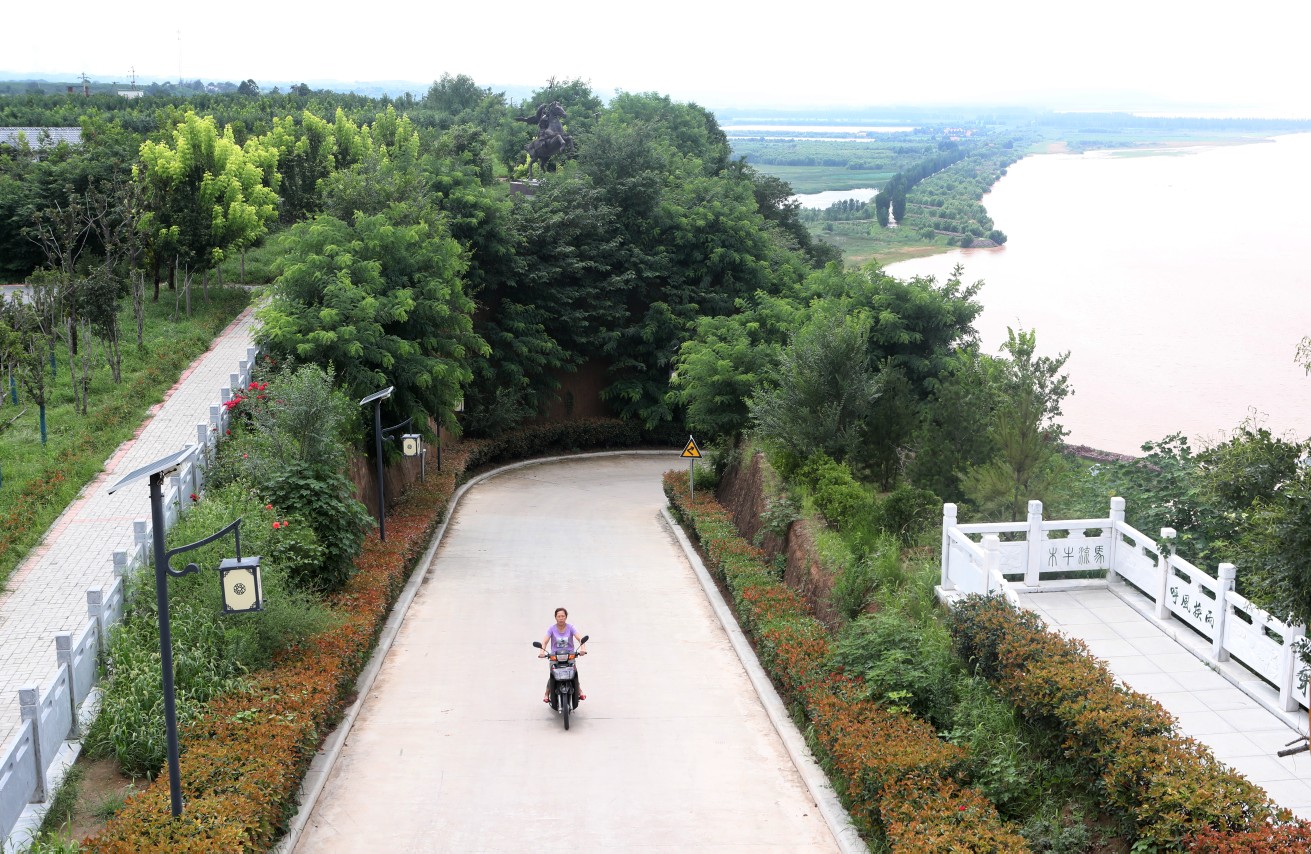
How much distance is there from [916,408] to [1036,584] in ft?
23.3

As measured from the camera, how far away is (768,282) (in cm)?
3725

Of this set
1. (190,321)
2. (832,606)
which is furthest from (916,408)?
(190,321)

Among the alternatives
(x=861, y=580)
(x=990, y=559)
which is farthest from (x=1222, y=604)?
(x=861, y=580)

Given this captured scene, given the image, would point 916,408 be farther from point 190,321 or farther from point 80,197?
point 80,197

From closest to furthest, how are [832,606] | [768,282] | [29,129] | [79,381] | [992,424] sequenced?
[832,606]
[992,424]
[79,381]
[768,282]
[29,129]

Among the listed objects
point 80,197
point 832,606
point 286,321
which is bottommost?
point 832,606

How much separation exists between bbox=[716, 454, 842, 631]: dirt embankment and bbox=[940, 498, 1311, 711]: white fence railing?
6.68 feet

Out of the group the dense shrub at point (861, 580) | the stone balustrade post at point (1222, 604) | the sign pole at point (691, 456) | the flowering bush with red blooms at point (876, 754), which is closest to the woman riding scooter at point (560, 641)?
the flowering bush with red blooms at point (876, 754)

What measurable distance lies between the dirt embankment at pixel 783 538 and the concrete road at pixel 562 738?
1.37m

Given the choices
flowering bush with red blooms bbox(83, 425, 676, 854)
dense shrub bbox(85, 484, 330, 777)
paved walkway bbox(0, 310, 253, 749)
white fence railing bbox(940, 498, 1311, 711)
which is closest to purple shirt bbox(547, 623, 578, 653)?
flowering bush with red blooms bbox(83, 425, 676, 854)

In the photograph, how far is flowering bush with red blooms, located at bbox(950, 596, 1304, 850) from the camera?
302 inches

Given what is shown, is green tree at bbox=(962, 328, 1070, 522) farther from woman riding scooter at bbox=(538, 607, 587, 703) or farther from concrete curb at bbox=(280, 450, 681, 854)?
concrete curb at bbox=(280, 450, 681, 854)

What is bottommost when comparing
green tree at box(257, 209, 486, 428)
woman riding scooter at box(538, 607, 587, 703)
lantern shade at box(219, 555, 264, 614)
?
woman riding scooter at box(538, 607, 587, 703)

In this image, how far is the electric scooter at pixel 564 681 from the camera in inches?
502
